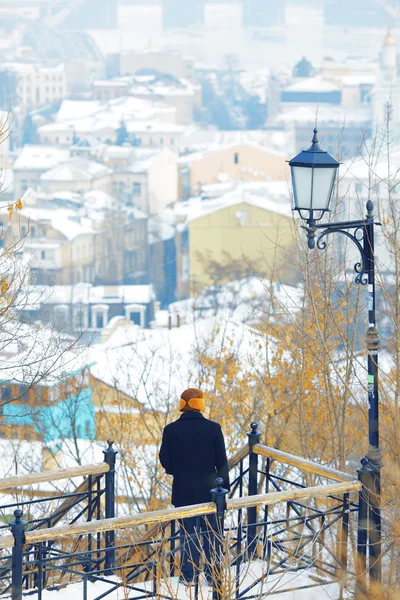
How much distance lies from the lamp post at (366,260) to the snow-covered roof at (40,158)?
92693mm

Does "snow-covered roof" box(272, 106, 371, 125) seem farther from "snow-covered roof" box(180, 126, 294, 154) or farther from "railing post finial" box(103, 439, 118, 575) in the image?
"railing post finial" box(103, 439, 118, 575)

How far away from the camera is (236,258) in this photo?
61.2 m

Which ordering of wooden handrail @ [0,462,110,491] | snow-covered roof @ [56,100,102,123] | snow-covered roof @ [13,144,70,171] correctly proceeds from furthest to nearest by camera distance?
snow-covered roof @ [56,100,102,123]
snow-covered roof @ [13,144,70,171]
wooden handrail @ [0,462,110,491]

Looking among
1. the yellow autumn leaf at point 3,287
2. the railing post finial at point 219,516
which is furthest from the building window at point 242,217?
the railing post finial at point 219,516

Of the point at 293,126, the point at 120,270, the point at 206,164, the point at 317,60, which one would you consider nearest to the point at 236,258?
the point at 120,270

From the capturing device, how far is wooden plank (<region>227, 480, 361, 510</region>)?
5.40 m

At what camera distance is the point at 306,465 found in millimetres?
5973

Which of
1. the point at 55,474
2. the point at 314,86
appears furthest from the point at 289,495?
the point at 314,86

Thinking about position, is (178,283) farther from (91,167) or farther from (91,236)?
(91,167)

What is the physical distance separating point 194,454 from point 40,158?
98017mm

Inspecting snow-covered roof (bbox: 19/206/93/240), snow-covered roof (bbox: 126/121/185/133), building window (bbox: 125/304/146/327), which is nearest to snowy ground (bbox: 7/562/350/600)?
building window (bbox: 125/304/146/327)

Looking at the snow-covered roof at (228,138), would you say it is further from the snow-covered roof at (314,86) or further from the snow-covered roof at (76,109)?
the snow-covered roof at (314,86)

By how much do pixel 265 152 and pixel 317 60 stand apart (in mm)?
110879

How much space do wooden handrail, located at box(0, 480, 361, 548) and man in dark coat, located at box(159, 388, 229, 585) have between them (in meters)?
0.31
